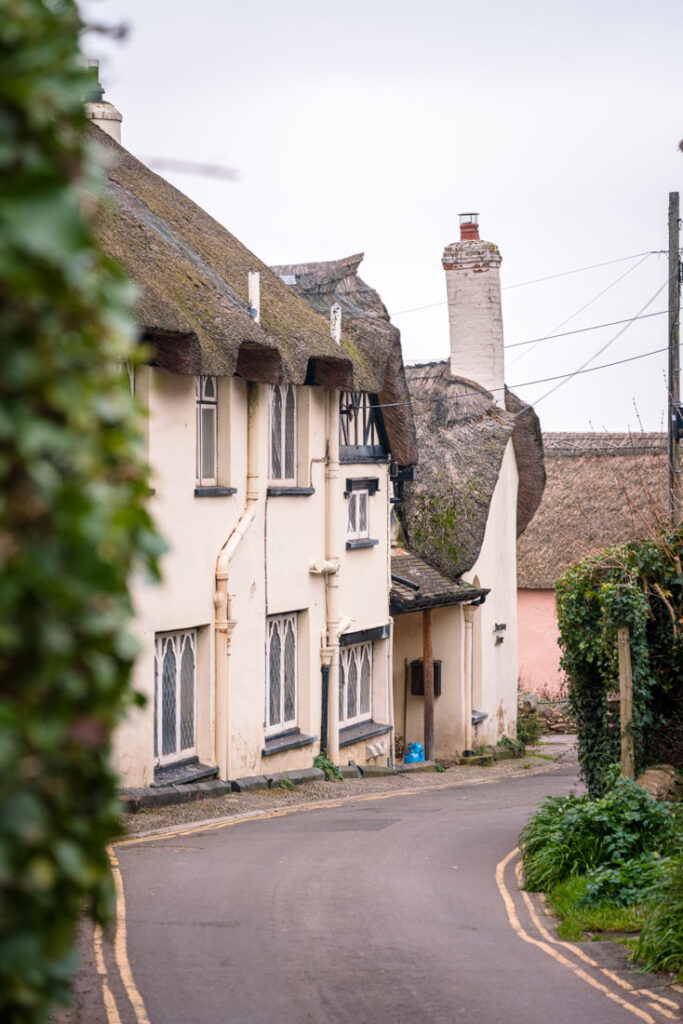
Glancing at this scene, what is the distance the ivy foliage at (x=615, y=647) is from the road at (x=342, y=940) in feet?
5.57

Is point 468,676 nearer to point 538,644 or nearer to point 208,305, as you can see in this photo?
point 208,305

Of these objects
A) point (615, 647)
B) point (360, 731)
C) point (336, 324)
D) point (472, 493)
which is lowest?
point (360, 731)

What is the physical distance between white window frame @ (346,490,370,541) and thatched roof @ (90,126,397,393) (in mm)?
1967

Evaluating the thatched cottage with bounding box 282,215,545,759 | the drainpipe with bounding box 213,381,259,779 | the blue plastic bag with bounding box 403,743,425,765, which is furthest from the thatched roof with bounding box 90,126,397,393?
the blue plastic bag with bounding box 403,743,425,765

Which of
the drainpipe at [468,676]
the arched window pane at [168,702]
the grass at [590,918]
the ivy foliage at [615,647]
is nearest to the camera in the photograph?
the grass at [590,918]

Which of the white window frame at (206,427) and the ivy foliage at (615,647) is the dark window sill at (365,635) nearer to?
the white window frame at (206,427)

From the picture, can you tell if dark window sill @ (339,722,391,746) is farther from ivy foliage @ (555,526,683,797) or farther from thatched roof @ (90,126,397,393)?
ivy foliage @ (555,526,683,797)

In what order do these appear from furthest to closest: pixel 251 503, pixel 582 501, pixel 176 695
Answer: pixel 582 501 → pixel 251 503 → pixel 176 695

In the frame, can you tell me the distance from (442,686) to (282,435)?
28.2ft

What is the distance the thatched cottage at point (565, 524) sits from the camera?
39156 millimetres

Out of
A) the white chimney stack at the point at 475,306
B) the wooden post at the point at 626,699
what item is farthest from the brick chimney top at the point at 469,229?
the wooden post at the point at 626,699

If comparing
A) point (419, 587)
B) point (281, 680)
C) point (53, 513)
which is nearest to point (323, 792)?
point (281, 680)

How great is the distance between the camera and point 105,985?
841 cm

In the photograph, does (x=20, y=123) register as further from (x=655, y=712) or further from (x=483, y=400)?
(x=483, y=400)
